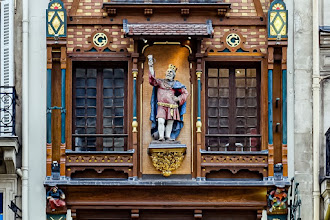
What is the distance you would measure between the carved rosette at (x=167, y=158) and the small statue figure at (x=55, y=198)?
2.38 metres

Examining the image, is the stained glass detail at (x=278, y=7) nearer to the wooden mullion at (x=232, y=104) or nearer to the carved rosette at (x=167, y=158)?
the wooden mullion at (x=232, y=104)

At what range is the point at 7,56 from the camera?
3216 cm

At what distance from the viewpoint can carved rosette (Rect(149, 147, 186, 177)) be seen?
31969 millimetres

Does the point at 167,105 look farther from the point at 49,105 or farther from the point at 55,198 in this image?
the point at 55,198

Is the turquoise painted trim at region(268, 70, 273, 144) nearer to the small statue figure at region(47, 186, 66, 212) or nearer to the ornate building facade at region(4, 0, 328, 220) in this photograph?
the ornate building facade at region(4, 0, 328, 220)

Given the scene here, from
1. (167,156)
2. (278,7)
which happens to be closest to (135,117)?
(167,156)

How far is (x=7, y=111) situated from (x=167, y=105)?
3847 millimetres

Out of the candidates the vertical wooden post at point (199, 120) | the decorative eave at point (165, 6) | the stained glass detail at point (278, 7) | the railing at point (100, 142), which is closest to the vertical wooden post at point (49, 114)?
the railing at point (100, 142)

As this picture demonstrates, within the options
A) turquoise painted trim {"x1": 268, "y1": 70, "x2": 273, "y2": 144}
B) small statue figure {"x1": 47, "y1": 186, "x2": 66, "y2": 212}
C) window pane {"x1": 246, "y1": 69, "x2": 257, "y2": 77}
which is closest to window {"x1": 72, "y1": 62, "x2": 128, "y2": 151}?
small statue figure {"x1": 47, "y1": 186, "x2": 66, "y2": 212}

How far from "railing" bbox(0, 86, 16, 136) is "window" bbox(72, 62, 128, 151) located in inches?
68.5

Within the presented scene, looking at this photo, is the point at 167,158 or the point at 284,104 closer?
the point at 167,158

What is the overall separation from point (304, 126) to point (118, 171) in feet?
15.2

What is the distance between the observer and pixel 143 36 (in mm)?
32062

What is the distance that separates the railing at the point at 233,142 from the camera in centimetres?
3253
